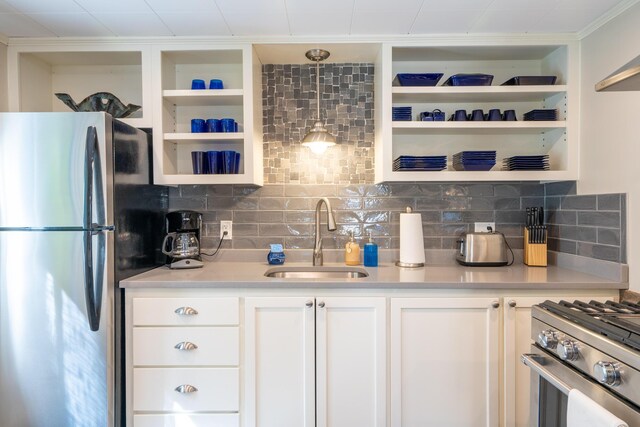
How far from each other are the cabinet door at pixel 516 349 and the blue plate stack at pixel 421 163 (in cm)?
76

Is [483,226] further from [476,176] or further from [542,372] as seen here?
[542,372]

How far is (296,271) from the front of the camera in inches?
86.2

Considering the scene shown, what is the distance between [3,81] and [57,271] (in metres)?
1.15

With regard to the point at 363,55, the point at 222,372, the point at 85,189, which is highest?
the point at 363,55

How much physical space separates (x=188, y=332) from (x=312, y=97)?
1518 mm

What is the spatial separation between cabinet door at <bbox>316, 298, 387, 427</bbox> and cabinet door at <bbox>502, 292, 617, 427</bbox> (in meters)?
0.55

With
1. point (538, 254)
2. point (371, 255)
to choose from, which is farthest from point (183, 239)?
point (538, 254)

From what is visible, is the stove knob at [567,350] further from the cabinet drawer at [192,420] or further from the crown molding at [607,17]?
the crown molding at [607,17]

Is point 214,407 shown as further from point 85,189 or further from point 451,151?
point 451,151

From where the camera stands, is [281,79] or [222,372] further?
[281,79]

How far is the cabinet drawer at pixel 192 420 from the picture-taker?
168cm

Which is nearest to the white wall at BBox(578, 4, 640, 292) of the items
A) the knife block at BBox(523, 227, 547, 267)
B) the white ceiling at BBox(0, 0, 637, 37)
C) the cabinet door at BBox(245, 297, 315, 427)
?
the white ceiling at BBox(0, 0, 637, 37)

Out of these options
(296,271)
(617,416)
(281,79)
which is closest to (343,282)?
(296,271)

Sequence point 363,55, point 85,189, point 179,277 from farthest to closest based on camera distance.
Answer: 1. point 363,55
2. point 179,277
3. point 85,189
